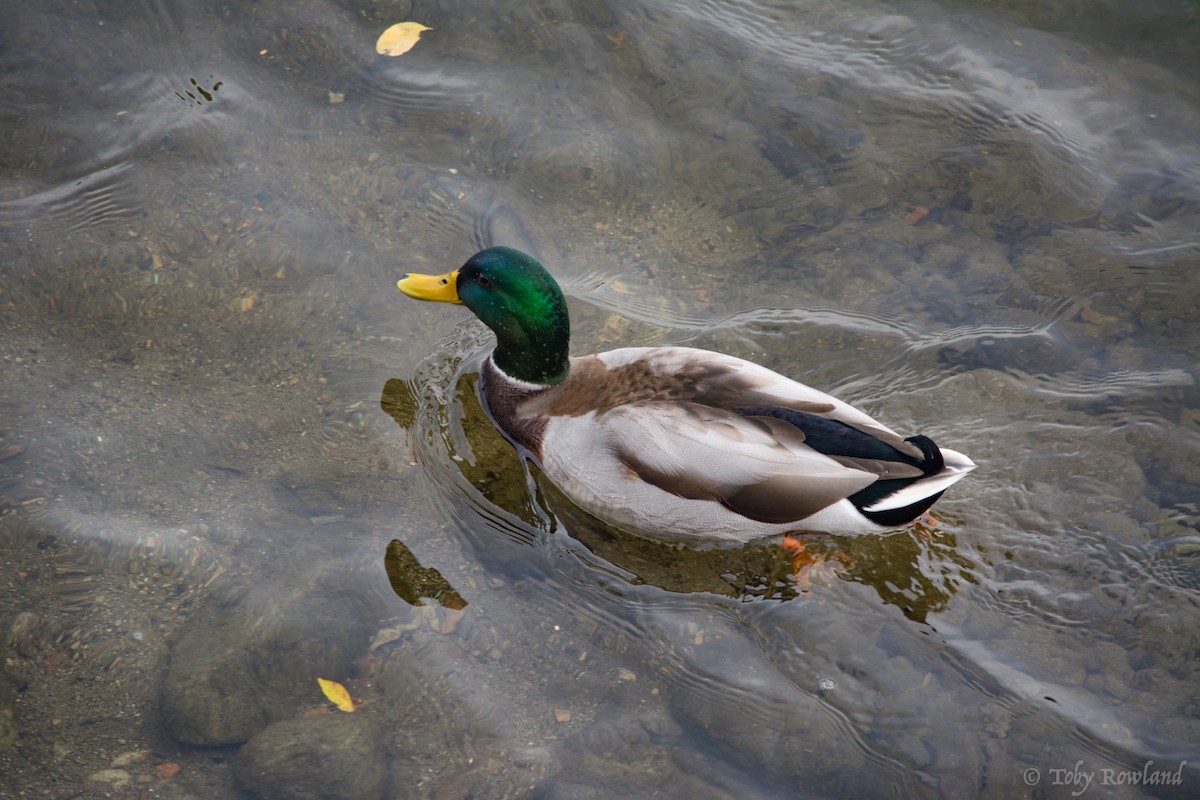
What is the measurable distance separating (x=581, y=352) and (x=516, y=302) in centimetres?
75

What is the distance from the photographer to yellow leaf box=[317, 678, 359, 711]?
149 inches

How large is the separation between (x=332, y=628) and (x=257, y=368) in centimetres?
150

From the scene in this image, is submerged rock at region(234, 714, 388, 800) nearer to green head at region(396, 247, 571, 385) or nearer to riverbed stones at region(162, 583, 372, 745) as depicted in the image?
riverbed stones at region(162, 583, 372, 745)

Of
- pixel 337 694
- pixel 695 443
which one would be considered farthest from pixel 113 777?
pixel 695 443

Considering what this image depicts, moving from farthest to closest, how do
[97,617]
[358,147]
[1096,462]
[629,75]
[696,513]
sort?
[629,75] < [358,147] < [1096,462] < [696,513] < [97,617]

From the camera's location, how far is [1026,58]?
6.35 metres

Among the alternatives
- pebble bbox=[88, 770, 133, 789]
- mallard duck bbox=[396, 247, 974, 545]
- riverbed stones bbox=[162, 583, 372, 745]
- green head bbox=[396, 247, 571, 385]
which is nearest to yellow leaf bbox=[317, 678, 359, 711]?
riverbed stones bbox=[162, 583, 372, 745]

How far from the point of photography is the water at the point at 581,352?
3.76 meters

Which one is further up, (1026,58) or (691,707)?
(1026,58)

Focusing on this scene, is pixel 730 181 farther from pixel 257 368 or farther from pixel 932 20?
pixel 257 368

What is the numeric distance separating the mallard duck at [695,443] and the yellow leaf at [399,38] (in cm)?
223

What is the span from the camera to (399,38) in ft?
20.4

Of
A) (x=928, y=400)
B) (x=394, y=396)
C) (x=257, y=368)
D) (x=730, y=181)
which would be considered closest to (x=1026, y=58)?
(x=730, y=181)

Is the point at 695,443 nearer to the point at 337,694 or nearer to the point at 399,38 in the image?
the point at 337,694
